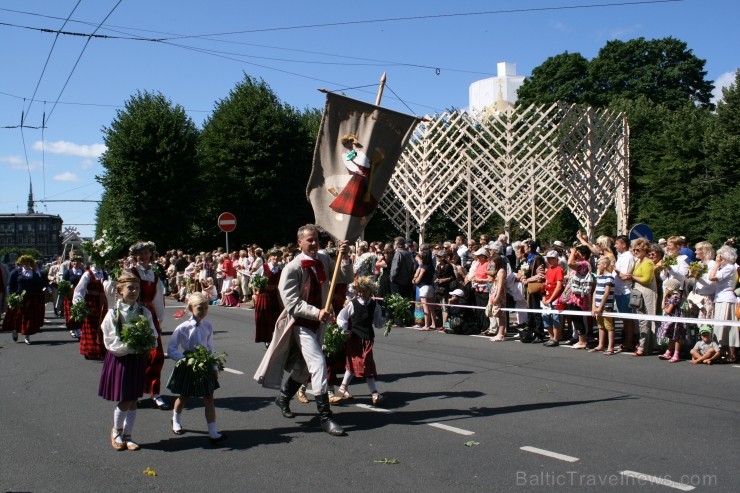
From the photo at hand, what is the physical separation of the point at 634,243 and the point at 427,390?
4.96 m

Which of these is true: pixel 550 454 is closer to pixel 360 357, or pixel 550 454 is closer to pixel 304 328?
pixel 304 328

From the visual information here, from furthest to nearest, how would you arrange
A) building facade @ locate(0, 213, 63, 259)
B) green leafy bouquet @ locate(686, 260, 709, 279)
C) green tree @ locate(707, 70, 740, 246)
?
building facade @ locate(0, 213, 63, 259)
green tree @ locate(707, 70, 740, 246)
green leafy bouquet @ locate(686, 260, 709, 279)

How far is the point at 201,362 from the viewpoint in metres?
6.53

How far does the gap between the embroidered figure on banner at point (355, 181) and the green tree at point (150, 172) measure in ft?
94.9

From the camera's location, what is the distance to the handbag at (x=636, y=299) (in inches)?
457

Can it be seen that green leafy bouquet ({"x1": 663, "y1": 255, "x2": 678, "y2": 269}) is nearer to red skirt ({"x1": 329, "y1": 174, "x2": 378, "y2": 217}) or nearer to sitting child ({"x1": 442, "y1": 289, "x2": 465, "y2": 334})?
sitting child ({"x1": 442, "y1": 289, "x2": 465, "y2": 334})

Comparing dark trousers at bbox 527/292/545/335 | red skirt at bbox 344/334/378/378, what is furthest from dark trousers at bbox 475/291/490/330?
red skirt at bbox 344/334/378/378

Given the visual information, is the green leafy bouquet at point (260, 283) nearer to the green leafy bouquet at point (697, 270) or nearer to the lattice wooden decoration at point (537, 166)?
the green leafy bouquet at point (697, 270)

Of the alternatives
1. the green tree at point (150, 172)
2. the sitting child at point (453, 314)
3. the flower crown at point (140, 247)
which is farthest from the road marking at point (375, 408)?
the green tree at point (150, 172)

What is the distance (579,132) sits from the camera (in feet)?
74.1

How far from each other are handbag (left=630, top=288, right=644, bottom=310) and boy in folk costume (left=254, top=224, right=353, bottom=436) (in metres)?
6.10

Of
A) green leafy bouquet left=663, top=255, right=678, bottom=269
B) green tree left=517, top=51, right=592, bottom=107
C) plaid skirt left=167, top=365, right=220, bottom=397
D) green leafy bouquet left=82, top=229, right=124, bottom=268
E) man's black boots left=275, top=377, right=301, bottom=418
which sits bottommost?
man's black boots left=275, top=377, right=301, bottom=418

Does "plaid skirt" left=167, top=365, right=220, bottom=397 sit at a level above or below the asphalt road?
above

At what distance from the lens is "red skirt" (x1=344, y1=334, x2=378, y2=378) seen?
8.18 m
